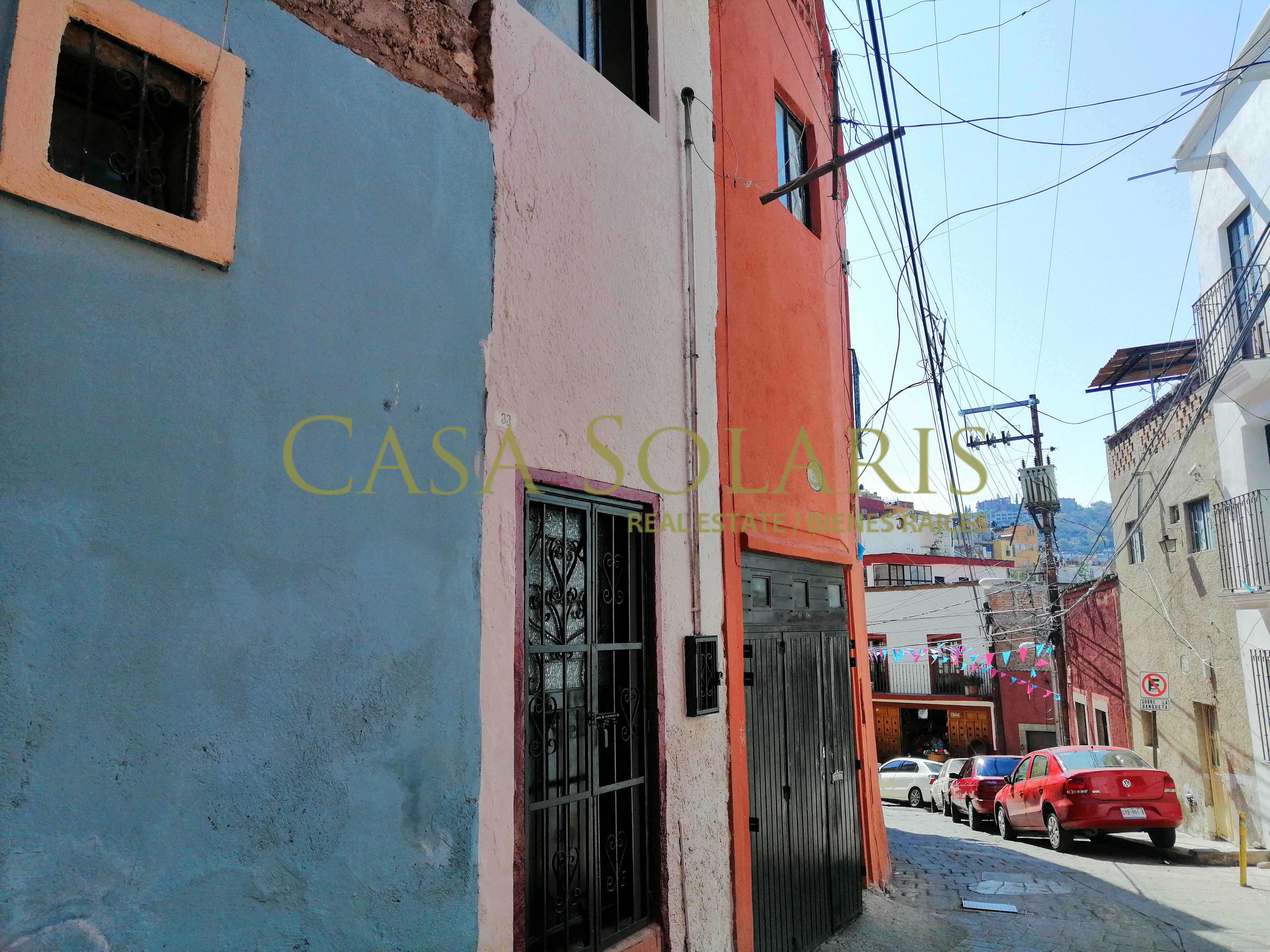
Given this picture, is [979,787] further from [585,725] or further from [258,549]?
[258,549]

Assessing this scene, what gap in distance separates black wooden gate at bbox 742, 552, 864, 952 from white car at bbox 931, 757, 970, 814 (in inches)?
461

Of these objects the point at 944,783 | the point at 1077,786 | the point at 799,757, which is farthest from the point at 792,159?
the point at 944,783

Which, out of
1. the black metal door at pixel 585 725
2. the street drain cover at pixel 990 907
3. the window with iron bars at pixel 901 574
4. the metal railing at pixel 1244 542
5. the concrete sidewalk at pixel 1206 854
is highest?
the window with iron bars at pixel 901 574

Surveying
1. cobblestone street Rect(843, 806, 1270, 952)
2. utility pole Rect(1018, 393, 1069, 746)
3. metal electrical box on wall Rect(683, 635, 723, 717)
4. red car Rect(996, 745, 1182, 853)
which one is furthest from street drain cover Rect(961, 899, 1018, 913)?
utility pole Rect(1018, 393, 1069, 746)

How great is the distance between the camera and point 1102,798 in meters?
11.4

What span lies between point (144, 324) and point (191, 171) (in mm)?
664

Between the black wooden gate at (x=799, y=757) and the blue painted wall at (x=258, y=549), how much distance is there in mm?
3031

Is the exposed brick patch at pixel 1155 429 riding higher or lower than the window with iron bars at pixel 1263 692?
higher

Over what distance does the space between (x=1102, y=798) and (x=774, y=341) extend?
822 centimetres

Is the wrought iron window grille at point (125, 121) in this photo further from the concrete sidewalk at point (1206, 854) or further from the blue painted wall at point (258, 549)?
the concrete sidewalk at point (1206, 854)

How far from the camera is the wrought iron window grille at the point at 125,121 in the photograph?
2893 millimetres

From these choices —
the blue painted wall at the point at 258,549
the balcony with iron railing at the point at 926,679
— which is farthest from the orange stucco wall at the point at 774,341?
the balcony with iron railing at the point at 926,679

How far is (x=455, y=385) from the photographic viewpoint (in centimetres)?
398

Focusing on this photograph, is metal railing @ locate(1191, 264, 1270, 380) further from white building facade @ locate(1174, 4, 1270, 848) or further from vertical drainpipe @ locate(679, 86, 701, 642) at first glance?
vertical drainpipe @ locate(679, 86, 701, 642)
